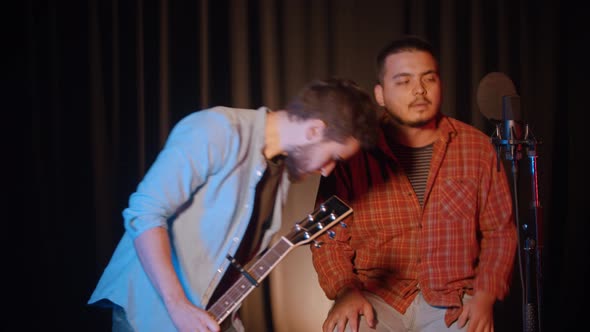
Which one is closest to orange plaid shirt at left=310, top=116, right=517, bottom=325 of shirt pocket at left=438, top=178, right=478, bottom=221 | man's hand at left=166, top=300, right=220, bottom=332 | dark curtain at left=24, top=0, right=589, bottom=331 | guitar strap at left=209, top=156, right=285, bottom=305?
shirt pocket at left=438, top=178, right=478, bottom=221

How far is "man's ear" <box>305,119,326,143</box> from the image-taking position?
72.7 inches

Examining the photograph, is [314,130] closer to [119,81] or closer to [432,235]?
[432,235]

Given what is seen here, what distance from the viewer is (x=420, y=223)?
7.56ft

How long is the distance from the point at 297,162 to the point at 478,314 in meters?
0.92

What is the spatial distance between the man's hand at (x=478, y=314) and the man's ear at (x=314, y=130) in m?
0.91

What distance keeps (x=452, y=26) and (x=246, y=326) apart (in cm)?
190

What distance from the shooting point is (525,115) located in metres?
3.14

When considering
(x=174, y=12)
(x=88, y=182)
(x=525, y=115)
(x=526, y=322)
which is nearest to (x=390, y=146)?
(x=526, y=322)

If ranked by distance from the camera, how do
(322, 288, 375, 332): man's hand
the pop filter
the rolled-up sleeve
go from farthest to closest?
the pop filter
(322, 288, 375, 332): man's hand
the rolled-up sleeve

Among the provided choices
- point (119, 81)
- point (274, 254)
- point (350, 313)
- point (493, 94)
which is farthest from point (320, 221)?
point (119, 81)

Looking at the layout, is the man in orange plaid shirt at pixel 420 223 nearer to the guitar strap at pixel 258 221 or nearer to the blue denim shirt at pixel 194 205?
the guitar strap at pixel 258 221

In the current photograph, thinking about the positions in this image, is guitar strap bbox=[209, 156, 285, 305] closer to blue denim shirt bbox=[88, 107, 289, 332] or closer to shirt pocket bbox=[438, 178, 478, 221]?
blue denim shirt bbox=[88, 107, 289, 332]

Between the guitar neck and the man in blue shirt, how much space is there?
5 centimetres

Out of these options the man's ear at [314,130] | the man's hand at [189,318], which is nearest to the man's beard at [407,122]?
the man's ear at [314,130]
